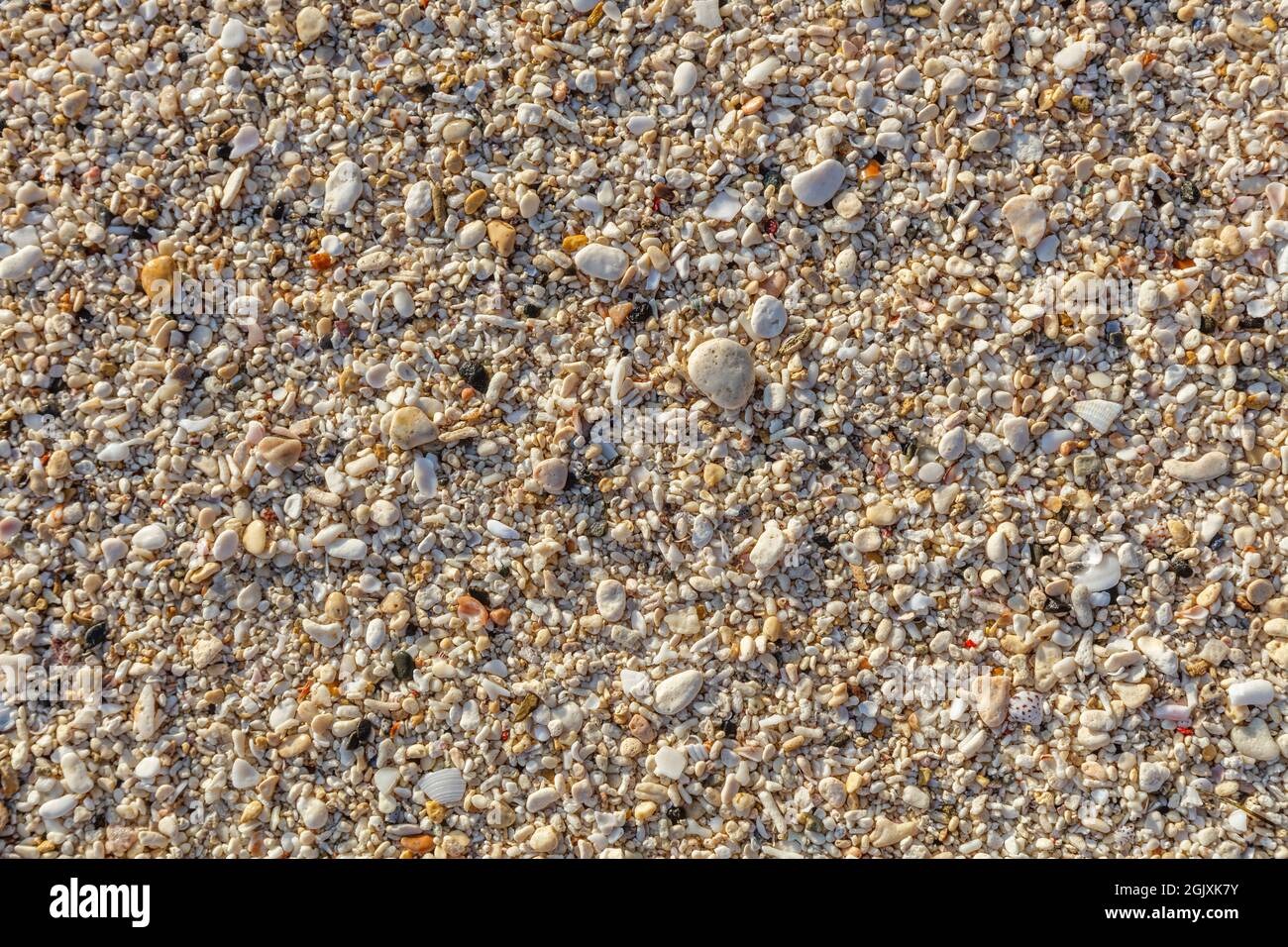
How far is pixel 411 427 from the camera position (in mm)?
2148

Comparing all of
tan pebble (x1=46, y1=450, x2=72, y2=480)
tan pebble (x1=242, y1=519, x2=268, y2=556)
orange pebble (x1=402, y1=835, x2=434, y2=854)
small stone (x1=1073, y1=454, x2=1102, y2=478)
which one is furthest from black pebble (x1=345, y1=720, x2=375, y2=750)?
small stone (x1=1073, y1=454, x2=1102, y2=478)

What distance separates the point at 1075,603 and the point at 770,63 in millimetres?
1525

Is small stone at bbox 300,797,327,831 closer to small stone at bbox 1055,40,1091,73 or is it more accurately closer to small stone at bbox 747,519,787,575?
small stone at bbox 747,519,787,575

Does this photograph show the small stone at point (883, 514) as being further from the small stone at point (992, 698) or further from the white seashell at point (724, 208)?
the white seashell at point (724, 208)

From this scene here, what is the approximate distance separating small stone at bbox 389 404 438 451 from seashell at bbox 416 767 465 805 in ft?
2.63

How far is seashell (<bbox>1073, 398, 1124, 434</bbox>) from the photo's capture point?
6.98 feet

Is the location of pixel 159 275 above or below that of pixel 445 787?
above

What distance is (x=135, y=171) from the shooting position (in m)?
2.26

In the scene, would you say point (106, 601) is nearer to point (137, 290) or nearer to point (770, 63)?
point (137, 290)

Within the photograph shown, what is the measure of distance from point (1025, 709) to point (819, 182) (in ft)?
4.49

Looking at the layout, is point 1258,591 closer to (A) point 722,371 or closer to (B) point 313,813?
(A) point 722,371

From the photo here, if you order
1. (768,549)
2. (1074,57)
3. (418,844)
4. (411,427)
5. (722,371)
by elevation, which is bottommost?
(418,844)

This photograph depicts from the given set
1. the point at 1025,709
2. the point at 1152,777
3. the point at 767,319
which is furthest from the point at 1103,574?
the point at 767,319

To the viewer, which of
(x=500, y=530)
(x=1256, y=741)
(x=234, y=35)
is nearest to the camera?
(x=1256, y=741)
